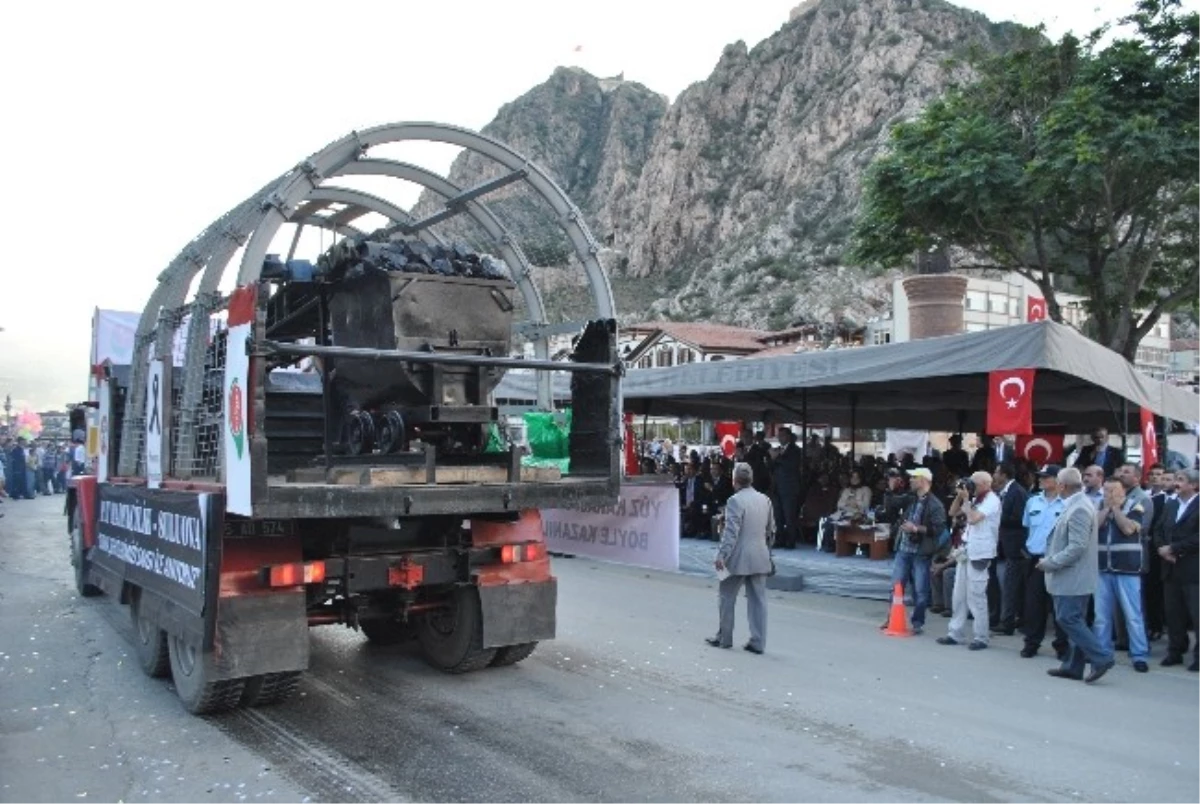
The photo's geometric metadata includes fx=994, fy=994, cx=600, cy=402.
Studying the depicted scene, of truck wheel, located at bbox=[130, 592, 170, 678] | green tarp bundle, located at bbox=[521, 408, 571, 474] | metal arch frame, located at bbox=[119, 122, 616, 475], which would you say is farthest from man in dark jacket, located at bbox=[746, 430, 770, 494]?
truck wheel, located at bbox=[130, 592, 170, 678]

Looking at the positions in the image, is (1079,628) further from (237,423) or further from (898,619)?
(237,423)

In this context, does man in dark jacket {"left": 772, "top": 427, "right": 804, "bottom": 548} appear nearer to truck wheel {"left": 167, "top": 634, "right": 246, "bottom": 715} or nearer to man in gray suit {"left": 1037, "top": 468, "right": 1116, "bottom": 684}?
man in gray suit {"left": 1037, "top": 468, "right": 1116, "bottom": 684}

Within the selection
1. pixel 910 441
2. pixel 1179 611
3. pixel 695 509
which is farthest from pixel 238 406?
pixel 910 441

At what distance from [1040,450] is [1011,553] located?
Answer: 296 inches

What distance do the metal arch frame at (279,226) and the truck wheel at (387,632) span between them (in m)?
2.35

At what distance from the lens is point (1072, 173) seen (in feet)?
55.9

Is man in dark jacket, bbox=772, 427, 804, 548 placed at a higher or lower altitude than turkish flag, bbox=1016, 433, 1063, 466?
lower

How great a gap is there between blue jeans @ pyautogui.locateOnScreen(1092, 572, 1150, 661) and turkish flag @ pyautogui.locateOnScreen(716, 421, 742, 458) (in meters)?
11.5

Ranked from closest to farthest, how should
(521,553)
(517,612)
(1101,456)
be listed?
(517,612), (521,553), (1101,456)

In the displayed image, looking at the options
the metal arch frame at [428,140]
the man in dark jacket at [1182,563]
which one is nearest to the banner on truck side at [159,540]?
the metal arch frame at [428,140]

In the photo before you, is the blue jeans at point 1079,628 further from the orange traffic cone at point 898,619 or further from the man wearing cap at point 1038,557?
the orange traffic cone at point 898,619

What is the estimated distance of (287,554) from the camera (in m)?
6.27

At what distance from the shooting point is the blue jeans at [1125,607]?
8609 millimetres

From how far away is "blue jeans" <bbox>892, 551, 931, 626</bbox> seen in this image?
10070 mm
